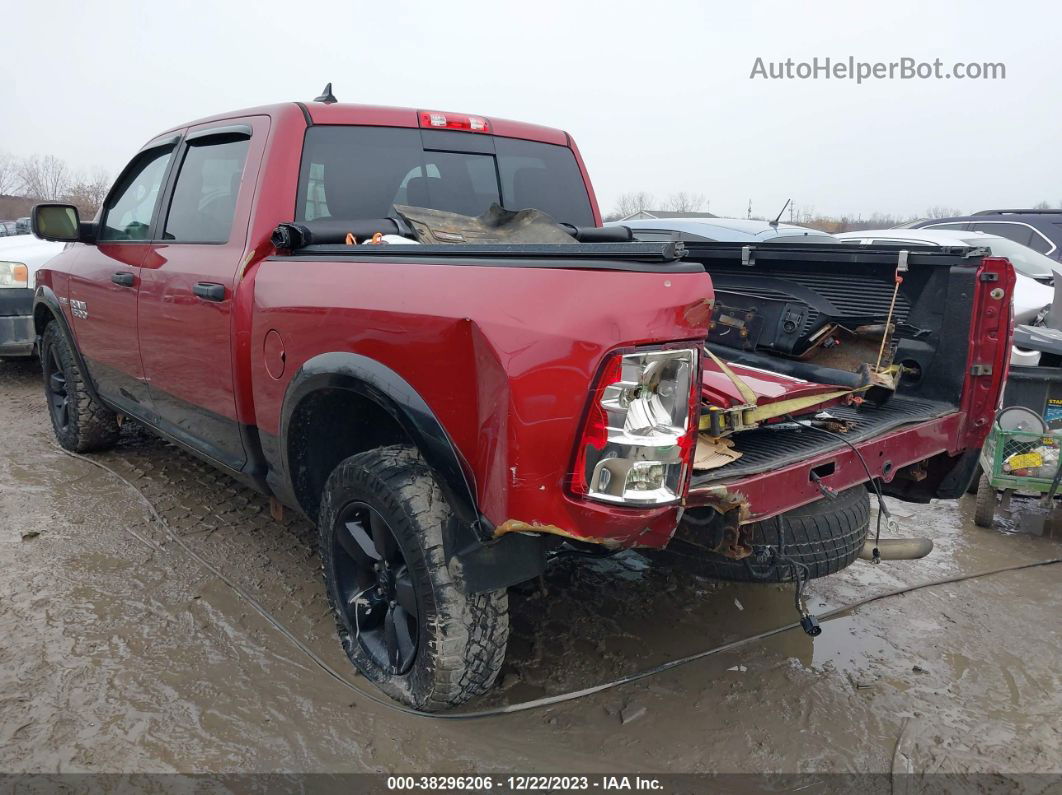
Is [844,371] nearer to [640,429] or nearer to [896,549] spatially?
[896,549]

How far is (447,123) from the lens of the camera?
3471 mm

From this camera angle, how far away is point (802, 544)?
103 inches

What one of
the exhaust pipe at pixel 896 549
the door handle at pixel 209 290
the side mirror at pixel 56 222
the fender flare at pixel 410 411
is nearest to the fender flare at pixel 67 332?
the side mirror at pixel 56 222

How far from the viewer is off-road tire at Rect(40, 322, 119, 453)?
4762 millimetres

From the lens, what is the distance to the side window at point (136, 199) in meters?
3.82

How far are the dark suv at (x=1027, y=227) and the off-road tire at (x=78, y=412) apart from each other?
10.4 meters

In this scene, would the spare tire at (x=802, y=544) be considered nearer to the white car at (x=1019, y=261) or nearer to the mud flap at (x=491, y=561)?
the mud flap at (x=491, y=561)

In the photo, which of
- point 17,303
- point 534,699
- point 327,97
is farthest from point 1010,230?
point 17,303

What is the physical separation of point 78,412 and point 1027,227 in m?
11.1

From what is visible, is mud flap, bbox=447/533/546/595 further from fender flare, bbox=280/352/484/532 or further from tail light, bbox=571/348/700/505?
tail light, bbox=571/348/700/505

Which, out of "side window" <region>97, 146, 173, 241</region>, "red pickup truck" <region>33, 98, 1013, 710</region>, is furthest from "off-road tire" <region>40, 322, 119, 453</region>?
"side window" <region>97, 146, 173, 241</region>

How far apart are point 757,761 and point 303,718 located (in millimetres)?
1440

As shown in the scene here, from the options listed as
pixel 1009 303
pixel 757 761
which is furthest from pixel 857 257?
pixel 757 761

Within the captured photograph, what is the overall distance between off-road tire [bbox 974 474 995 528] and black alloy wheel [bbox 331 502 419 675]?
3.54 m
